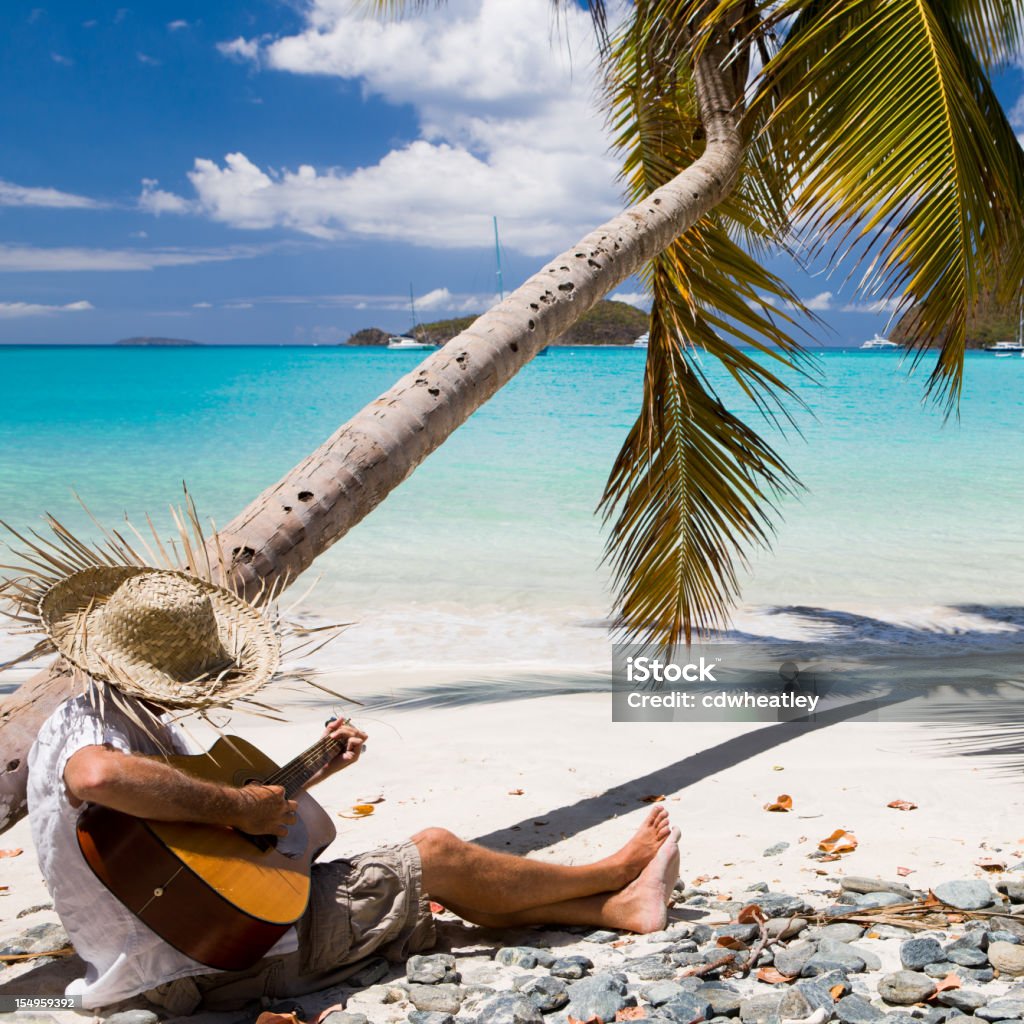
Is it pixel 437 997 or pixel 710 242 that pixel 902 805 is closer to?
pixel 437 997

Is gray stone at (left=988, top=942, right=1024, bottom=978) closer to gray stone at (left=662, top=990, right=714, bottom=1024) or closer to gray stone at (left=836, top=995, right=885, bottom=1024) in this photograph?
gray stone at (left=836, top=995, right=885, bottom=1024)

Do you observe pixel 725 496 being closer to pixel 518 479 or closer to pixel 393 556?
pixel 393 556

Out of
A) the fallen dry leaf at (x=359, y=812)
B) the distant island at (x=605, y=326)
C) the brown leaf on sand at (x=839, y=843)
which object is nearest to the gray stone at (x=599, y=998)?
the brown leaf on sand at (x=839, y=843)

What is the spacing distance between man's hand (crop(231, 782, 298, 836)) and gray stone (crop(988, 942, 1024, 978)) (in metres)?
1.63

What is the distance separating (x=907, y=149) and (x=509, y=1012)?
3.37 metres

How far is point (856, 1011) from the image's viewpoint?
7.11ft

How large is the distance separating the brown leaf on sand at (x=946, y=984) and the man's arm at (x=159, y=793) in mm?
1477

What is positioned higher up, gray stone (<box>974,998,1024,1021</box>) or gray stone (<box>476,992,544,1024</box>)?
gray stone (<box>974,998,1024,1021</box>)

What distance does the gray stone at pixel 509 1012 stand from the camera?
2.23 meters

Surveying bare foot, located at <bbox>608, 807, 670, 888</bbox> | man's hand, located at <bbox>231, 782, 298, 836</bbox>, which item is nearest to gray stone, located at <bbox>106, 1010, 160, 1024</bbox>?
man's hand, located at <bbox>231, 782, 298, 836</bbox>

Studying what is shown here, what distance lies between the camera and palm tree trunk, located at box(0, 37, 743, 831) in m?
A: 2.45

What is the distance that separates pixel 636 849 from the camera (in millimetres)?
2934

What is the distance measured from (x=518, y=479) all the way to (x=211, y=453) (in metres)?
7.67

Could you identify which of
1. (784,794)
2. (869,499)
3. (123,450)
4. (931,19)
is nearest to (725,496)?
(784,794)
